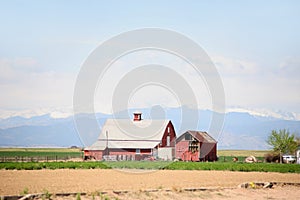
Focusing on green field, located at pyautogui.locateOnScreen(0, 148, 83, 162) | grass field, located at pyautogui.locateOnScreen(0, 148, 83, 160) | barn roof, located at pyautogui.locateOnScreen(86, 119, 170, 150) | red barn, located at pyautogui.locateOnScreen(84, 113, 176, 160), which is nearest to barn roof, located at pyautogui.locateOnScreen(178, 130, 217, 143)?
red barn, located at pyautogui.locateOnScreen(84, 113, 176, 160)

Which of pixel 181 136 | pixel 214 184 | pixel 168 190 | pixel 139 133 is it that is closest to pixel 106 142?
pixel 139 133

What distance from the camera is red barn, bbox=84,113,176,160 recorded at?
8212 centimetres

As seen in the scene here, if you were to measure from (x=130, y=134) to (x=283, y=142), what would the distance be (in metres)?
24.2

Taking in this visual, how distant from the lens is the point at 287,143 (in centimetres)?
8700

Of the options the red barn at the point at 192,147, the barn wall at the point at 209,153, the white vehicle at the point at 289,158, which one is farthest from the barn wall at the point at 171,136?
the white vehicle at the point at 289,158

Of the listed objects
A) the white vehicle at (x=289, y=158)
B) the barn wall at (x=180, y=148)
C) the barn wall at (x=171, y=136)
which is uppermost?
the barn wall at (x=171, y=136)

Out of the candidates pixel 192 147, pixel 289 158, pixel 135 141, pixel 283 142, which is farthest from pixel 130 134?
pixel 289 158

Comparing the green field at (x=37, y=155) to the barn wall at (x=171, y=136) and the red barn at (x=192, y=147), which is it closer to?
the barn wall at (x=171, y=136)

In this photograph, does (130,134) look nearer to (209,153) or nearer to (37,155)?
(209,153)

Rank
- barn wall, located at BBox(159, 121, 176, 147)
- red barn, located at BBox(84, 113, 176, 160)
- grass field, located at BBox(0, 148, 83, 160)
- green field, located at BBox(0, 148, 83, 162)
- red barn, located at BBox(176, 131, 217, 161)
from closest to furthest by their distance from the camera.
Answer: green field, located at BBox(0, 148, 83, 162) → grass field, located at BBox(0, 148, 83, 160) → red barn, located at BBox(84, 113, 176, 160) → red barn, located at BBox(176, 131, 217, 161) → barn wall, located at BBox(159, 121, 176, 147)

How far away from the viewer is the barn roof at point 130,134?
83188 millimetres

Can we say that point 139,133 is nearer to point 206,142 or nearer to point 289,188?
point 206,142

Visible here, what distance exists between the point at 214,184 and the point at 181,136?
4644cm

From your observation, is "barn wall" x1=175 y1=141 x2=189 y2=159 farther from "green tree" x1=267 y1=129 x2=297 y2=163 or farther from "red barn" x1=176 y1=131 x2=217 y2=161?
"green tree" x1=267 y1=129 x2=297 y2=163
